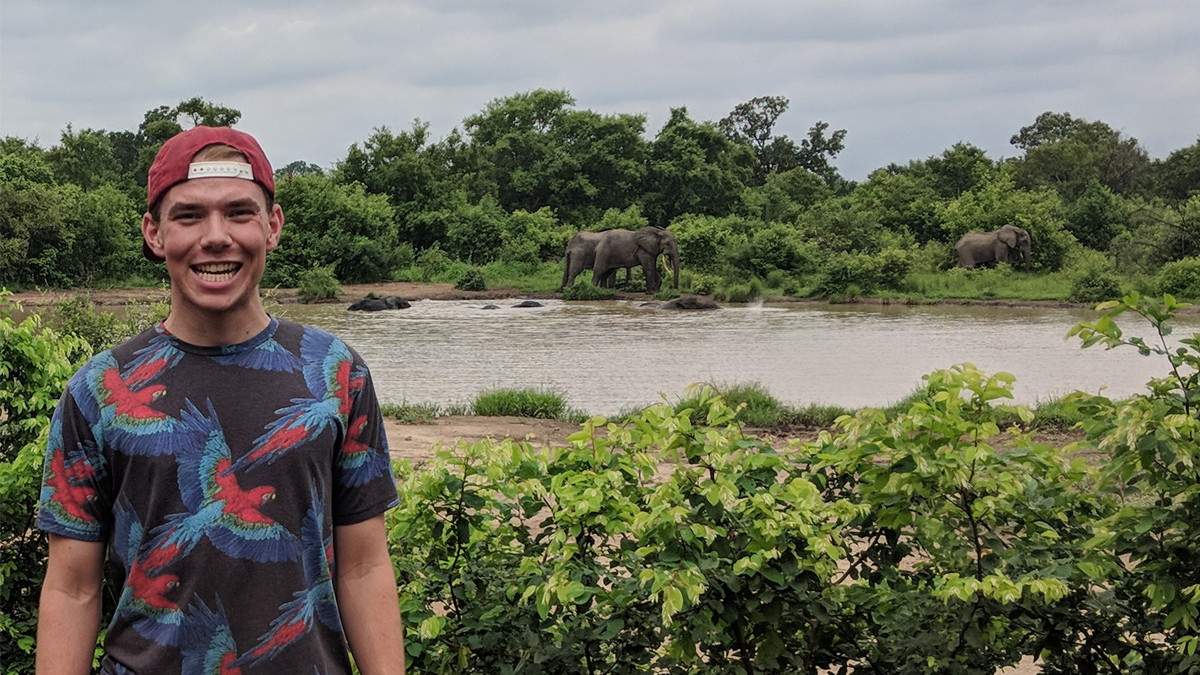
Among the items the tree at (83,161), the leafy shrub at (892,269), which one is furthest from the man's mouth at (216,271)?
the tree at (83,161)

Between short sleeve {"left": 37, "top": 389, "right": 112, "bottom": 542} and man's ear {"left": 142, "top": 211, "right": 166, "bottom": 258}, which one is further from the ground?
man's ear {"left": 142, "top": 211, "right": 166, "bottom": 258}

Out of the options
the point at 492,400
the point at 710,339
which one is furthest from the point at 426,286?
the point at 492,400

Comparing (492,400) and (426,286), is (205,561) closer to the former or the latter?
(492,400)

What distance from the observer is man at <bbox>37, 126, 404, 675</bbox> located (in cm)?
186

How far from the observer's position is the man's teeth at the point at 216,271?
1.92 meters

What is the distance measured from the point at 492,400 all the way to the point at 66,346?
8.03 meters

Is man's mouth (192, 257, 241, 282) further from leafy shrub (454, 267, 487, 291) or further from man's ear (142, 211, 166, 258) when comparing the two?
leafy shrub (454, 267, 487, 291)

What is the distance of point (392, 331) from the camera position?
22938 millimetres

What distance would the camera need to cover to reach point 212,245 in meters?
1.91

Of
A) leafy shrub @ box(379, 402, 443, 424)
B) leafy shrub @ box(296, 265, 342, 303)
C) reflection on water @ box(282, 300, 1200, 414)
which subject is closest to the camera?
leafy shrub @ box(379, 402, 443, 424)

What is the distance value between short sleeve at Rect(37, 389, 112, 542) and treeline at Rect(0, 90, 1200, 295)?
99.9 feet

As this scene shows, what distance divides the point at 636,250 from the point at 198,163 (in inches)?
1289

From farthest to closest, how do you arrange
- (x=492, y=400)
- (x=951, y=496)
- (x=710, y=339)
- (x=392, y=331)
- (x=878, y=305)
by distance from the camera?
(x=878, y=305), (x=392, y=331), (x=710, y=339), (x=492, y=400), (x=951, y=496)

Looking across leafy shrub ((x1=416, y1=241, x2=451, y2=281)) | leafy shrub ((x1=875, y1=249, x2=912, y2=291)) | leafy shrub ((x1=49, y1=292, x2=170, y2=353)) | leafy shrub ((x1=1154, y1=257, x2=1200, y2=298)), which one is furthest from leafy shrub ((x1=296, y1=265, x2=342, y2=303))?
leafy shrub ((x1=1154, y1=257, x2=1200, y2=298))
